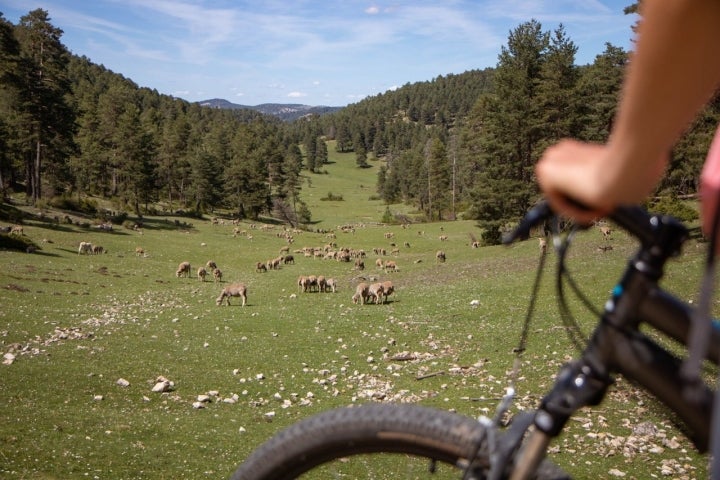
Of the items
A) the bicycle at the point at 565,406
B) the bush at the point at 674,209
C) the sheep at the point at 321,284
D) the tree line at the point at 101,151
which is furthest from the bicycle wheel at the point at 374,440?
the tree line at the point at 101,151

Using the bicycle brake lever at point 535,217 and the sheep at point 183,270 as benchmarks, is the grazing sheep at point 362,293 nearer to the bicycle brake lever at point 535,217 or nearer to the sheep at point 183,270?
the sheep at point 183,270

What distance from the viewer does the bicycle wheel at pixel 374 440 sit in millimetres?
1813

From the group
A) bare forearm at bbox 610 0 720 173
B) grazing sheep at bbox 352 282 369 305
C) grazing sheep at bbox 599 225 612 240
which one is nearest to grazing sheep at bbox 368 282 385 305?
grazing sheep at bbox 352 282 369 305

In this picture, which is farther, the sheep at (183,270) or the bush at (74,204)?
the bush at (74,204)

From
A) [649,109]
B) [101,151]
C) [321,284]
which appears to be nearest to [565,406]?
[649,109]

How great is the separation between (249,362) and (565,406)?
12.0m

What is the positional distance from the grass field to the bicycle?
531 centimetres

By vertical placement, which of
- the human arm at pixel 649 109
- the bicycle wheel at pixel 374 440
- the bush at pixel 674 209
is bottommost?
the bicycle wheel at pixel 374 440

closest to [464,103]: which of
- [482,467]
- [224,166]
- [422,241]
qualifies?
[224,166]

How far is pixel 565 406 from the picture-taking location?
157cm

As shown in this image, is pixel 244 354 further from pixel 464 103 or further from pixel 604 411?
pixel 464 103

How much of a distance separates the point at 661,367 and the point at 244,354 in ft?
42.8

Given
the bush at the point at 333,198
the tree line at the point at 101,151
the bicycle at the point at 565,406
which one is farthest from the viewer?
the bush at the point at 333,198

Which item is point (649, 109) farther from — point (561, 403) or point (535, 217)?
point (561, 403)
